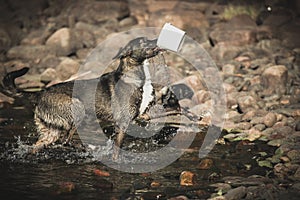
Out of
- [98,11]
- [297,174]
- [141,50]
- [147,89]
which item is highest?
[141,50]

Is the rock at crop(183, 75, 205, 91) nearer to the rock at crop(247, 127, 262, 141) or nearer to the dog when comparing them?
the rock at crop(247, 127, 262, 141)

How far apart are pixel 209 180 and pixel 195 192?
39 cm

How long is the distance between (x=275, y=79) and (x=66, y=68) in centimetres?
425

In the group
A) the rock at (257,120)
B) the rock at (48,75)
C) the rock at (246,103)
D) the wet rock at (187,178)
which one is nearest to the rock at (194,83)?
the rock at (246,103)

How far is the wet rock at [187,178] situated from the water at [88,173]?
0.07 meters

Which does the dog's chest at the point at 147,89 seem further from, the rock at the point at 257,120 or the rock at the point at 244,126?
the rock at the point at 257,120

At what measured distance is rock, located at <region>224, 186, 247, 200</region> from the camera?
559cm

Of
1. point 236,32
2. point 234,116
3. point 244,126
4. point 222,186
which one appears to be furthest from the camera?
point 236,32

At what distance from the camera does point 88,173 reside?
643 cm

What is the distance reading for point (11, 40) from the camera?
45.0 feet

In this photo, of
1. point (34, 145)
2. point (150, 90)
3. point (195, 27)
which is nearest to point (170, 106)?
point (150, 90)

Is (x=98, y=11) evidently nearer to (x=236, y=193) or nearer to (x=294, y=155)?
(x=294, y=155)

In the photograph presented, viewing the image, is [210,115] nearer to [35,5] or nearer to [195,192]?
[195,192]

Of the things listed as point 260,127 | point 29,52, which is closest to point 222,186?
point 260,127
